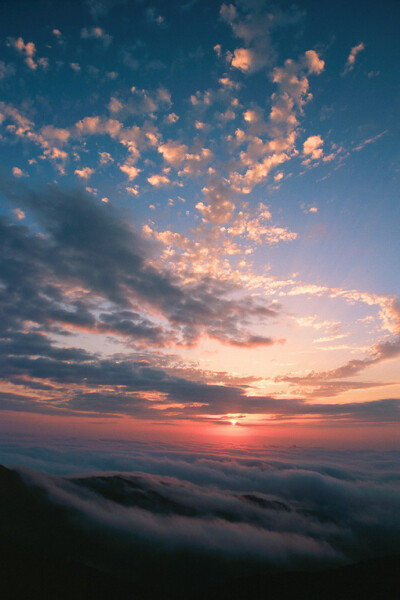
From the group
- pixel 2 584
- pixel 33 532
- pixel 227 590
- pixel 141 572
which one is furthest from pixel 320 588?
pixel 33 532

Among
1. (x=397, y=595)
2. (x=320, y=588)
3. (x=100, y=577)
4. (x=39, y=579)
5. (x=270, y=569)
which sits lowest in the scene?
(x=270, y=569)

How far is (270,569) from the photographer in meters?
199

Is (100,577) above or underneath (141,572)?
above

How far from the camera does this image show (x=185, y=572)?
Answer: 189m

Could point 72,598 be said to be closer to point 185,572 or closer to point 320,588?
point 185,572

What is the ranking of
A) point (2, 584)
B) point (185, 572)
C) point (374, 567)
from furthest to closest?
point (185, 572) → point (374, 567) → point (2, 584)

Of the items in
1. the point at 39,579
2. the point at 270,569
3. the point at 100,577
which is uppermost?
the point at 39,579

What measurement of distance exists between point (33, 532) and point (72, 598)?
11437 centimetres

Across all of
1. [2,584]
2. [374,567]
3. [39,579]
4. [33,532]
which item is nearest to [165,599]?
[39,579]

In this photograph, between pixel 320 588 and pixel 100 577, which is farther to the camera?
pixel 320 588

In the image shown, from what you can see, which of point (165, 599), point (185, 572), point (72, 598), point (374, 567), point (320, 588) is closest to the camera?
point (72, 598)

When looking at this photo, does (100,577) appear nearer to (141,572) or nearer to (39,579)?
(39,579)

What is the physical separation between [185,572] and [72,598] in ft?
361

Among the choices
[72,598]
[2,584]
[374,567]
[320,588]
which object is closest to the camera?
[2,584]
